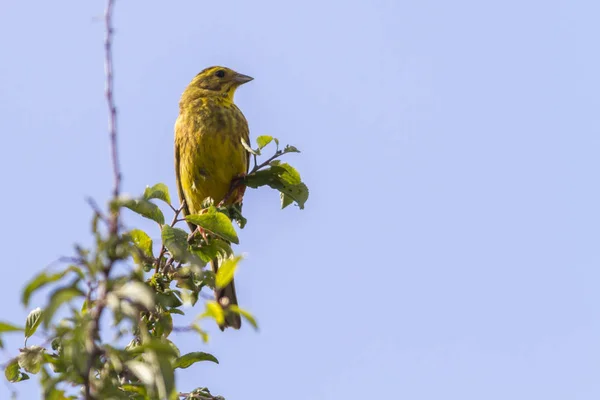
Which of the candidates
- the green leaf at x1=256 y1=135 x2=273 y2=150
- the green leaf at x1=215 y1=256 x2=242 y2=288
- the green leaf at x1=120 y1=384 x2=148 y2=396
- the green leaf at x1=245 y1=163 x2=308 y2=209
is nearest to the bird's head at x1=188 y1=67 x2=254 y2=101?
the green leaf at x1=245 y1=163 x2=308 y2=209

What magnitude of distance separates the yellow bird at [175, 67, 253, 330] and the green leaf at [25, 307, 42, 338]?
2.49 m

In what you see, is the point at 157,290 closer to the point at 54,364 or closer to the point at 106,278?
the point at 54,364

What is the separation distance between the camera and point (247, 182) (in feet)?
15.3

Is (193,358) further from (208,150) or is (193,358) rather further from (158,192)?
(208,150)

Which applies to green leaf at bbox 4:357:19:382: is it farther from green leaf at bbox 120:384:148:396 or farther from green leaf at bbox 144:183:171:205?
Result: green leaf at bbox 144:183:171:205

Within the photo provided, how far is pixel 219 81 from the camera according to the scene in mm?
7438

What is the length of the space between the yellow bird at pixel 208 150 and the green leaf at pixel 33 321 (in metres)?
2.49

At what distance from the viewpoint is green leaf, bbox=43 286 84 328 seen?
6.26 ft

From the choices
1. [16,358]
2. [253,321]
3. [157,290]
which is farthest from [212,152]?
[253,321]

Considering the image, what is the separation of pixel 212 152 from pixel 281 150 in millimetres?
1961

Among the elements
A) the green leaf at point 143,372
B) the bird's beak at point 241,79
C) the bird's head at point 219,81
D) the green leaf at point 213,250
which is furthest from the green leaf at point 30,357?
the bird's beak at point 241,79

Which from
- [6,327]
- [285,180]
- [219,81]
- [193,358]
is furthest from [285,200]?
[219,81]

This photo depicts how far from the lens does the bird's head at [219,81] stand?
24.1 ft

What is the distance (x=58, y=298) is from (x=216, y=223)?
1862mm
